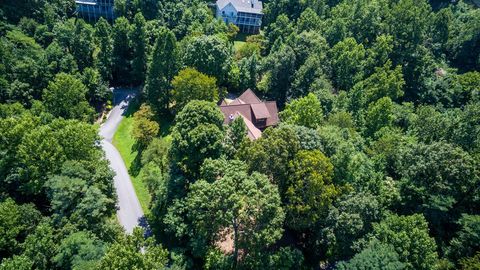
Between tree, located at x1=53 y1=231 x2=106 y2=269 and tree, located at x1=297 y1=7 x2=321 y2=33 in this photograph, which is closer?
tree, located at x1=53 y1=231 x2=106 y2=269

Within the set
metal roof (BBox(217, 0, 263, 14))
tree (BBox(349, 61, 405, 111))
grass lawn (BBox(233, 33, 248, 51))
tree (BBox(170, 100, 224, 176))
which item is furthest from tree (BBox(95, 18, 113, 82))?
tree (BBox(349, 61, 405, 111))

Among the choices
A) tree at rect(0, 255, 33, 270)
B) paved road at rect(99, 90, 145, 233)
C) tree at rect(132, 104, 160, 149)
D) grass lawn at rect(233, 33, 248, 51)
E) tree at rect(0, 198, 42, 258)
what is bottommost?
paved road at rect(99, 90, 145, 233)

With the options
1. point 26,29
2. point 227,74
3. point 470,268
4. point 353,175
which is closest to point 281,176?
point 353,175

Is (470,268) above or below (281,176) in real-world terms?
below

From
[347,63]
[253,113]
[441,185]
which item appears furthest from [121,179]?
[347,63]

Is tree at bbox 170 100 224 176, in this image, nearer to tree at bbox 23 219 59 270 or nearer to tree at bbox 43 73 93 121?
tree at bbox 23 219 59 270

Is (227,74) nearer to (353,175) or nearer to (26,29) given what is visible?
(353,175)

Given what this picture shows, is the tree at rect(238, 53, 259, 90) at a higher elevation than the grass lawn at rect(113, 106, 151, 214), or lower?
higher
